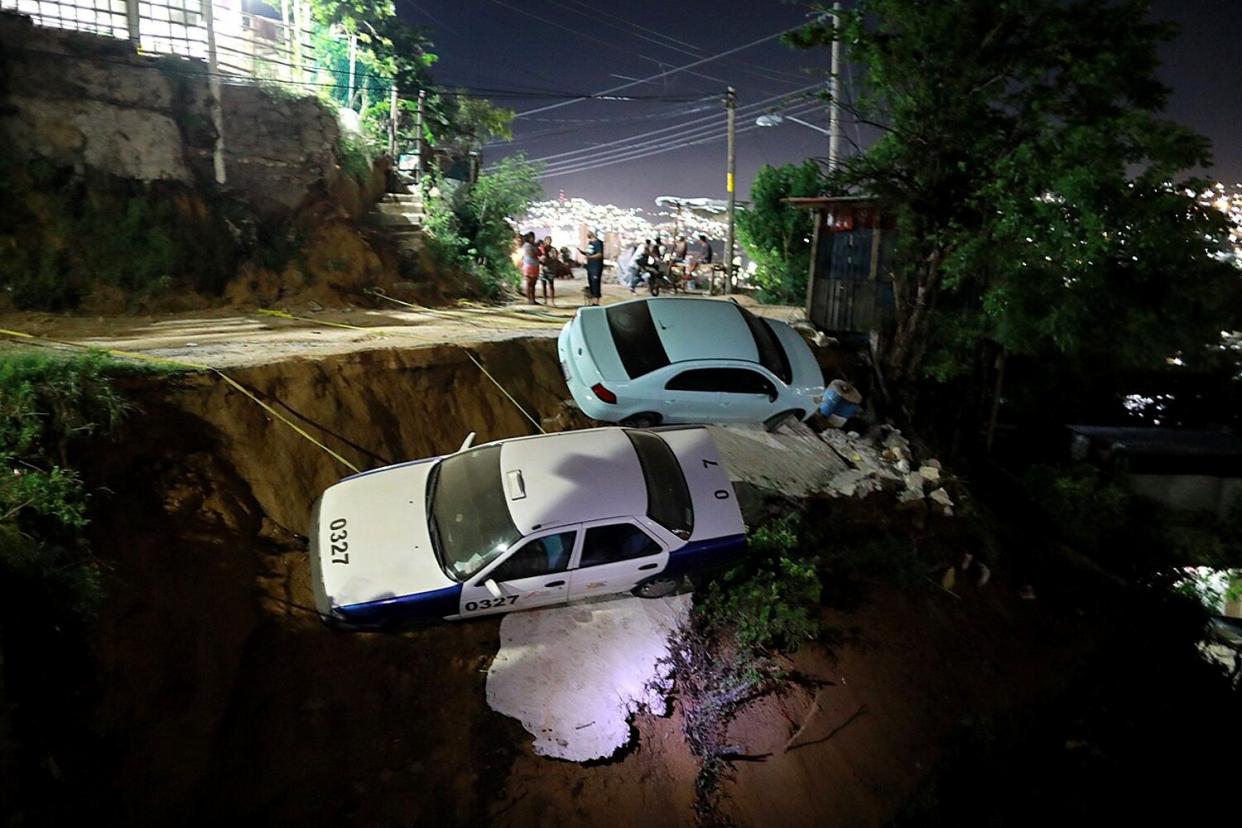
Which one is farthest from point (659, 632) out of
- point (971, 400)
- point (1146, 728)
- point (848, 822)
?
point (971, 400)

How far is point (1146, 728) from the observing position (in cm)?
904

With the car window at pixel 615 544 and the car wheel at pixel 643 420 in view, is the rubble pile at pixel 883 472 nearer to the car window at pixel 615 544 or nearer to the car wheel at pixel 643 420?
the car wheel at pixel 643 420

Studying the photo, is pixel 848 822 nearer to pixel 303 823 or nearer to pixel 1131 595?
pixel 303 823

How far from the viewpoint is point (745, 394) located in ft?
30.7

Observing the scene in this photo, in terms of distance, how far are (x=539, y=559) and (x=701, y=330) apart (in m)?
4.31

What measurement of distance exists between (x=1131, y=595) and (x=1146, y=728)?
2.10 meters

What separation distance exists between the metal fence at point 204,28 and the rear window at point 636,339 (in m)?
9.71

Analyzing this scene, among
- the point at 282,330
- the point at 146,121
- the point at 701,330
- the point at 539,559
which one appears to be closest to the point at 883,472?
the point at 701,330

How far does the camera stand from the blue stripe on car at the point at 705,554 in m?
6.63

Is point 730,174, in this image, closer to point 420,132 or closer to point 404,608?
point 420,132

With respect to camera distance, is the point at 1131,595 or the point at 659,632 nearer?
the point at 659,632

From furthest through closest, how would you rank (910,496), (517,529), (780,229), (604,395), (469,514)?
(780,229) → (910,496) → (604,395) → (469,514) → (517,529)

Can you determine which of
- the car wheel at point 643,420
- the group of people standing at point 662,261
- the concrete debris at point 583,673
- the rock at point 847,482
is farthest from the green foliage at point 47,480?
the group of people standing at point 662,261

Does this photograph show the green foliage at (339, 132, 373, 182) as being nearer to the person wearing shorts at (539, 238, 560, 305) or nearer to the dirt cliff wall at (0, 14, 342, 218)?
the dirt cliff wall at (0, 14, 342, 218)
